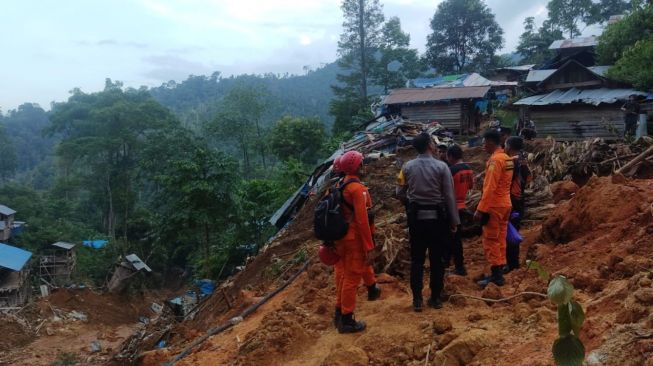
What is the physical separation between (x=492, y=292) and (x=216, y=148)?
2088 cm

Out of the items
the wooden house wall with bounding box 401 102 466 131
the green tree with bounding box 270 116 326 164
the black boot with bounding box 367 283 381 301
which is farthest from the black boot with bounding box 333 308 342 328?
the green tree with bounding box 270 116 326 164

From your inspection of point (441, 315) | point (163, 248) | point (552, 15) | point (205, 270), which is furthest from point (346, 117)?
point (441, 315)

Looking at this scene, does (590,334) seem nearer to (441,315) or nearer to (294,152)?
(441,315)

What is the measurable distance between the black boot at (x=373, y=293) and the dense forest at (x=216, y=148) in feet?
41.9

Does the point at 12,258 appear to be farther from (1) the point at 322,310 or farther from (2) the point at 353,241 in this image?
(2) the point at 353,241

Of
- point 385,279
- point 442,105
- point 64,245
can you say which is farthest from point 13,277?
point 385,279

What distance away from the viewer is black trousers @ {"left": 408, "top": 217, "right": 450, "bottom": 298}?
4684mm

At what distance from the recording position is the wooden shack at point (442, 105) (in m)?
22.6

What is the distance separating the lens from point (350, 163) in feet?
15.5

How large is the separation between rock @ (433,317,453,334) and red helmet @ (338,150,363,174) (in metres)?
1.54

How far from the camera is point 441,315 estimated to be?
4527mm

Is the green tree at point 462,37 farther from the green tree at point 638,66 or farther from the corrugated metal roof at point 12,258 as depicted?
the corrugated metal roof at point 12,258

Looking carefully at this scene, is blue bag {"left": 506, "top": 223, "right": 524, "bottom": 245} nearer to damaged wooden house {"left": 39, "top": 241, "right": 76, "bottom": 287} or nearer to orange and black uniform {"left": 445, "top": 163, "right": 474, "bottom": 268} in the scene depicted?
orange and black uniform {"left": 445, "top": 163, "right": 474, "bottom": 268}

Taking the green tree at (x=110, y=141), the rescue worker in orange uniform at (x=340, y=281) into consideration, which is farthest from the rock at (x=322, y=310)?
the green tree at (x=110, y=141)
